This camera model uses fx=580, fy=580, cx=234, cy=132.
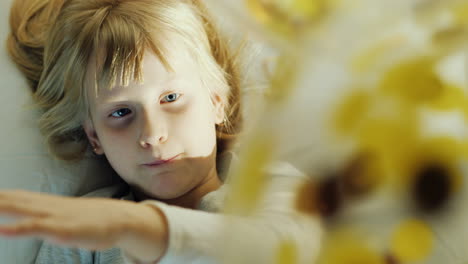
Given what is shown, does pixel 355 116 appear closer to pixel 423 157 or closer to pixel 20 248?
A: pixel 423 157

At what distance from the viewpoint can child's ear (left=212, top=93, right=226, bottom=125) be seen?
83cm

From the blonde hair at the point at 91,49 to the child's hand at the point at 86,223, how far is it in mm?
300

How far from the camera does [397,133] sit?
343mm

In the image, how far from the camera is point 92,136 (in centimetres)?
86

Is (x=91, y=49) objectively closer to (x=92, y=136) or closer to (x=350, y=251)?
(x=92, y=136)

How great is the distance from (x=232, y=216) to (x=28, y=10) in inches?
26.9

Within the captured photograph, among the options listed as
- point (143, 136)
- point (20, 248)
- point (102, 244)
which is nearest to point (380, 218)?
point (102, 244)

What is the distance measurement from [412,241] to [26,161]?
66 centimetres

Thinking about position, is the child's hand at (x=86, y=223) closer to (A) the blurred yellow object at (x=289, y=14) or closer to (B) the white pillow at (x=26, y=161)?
(A) the blurred yellow object at (x=289, y=14)

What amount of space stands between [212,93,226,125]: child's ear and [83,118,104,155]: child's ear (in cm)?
18

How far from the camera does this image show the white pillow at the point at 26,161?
86 centimetres

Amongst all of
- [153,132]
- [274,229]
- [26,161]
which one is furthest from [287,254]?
[26,161]

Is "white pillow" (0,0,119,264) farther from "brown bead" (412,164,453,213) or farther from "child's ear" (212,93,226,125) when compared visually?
"brown bead" (412,164,453,213)

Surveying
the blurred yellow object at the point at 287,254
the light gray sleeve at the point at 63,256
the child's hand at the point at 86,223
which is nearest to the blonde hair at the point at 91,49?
the light gray sleeve at the point at 63,256
